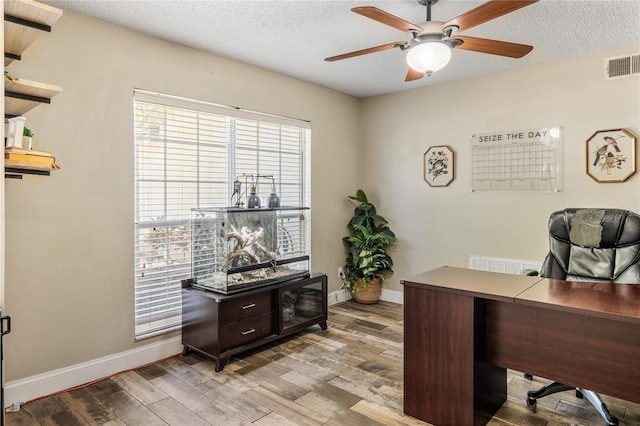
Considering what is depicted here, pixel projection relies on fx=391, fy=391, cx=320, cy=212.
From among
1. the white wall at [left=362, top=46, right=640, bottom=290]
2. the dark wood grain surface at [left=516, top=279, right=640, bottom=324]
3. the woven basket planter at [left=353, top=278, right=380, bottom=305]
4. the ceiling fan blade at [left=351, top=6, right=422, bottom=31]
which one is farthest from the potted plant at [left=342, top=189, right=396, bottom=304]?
the ceiling fan blade at [left=351, top=6, right=422, bottom=31]

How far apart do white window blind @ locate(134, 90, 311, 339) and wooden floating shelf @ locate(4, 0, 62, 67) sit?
973 mm

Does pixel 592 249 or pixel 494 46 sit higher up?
pixel 494 46

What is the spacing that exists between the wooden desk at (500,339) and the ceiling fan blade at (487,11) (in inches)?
54.7

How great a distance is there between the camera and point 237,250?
3.20 metres

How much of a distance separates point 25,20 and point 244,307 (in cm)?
225

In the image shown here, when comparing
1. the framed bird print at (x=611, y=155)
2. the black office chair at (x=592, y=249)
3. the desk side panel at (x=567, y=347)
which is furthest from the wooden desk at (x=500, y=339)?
the framed bird print at (x=611, y=155)

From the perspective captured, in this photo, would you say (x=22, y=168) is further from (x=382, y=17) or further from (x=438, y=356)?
(x=438, y=356)

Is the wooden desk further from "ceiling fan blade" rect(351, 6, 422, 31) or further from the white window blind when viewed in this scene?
the white window blind

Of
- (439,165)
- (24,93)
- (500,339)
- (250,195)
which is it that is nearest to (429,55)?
(500,339)

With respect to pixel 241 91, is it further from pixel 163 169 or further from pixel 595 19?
pixel 595 19

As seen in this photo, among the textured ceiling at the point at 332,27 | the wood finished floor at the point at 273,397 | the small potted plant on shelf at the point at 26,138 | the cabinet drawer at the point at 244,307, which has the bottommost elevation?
the wood finished floor at the point at 273,397

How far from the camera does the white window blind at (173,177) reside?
3.08 meters

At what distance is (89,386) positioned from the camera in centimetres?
271

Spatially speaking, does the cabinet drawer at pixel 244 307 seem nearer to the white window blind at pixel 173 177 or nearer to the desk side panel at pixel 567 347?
the white window blind at pixel 173 177
